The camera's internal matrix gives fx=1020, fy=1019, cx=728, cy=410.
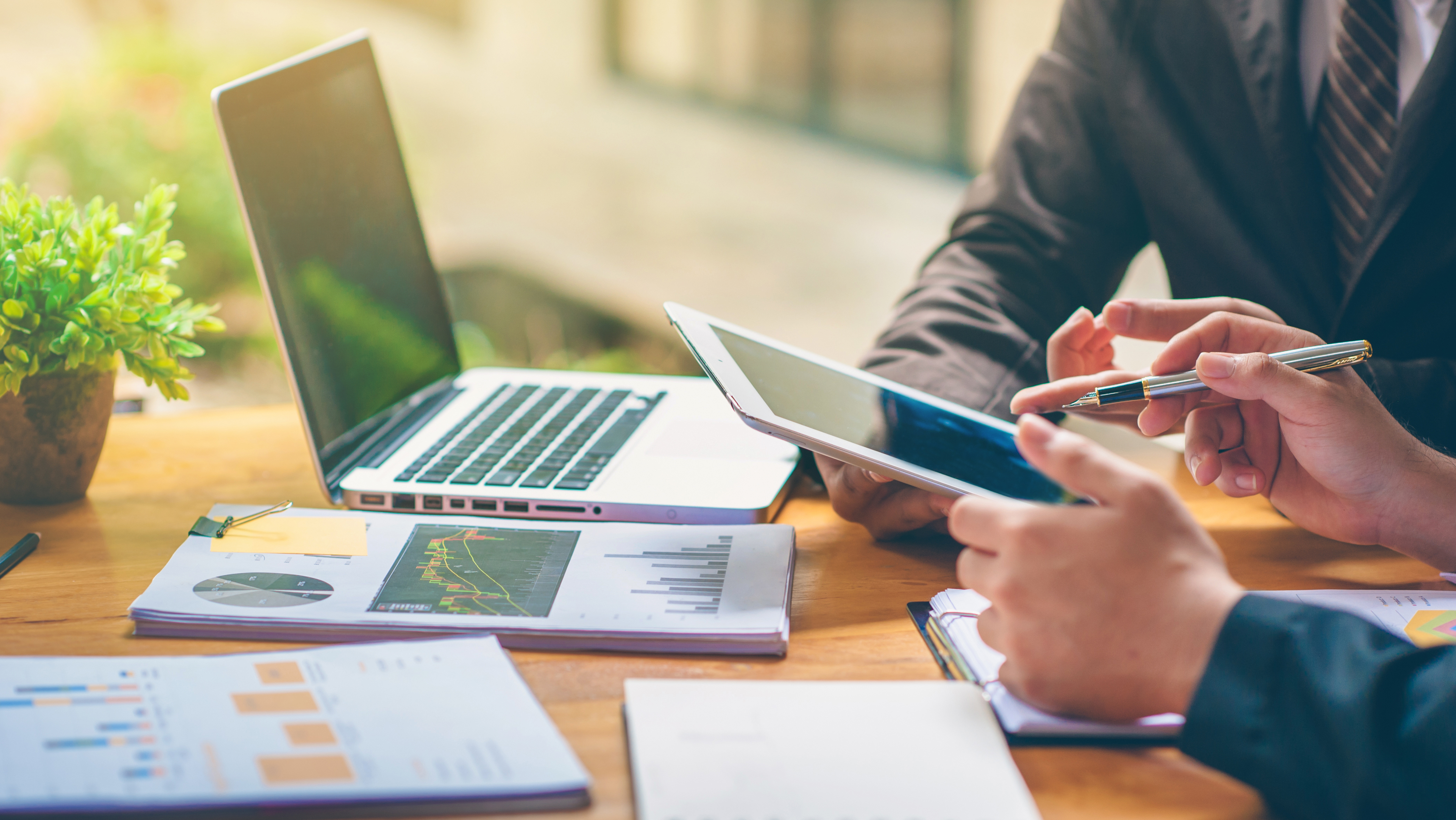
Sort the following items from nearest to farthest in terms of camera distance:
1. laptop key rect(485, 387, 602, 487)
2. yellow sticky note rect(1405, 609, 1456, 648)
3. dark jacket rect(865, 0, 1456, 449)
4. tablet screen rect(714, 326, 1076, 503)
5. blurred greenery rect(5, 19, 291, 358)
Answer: yellow sticky note rect(1405, 609, 1456, 648) → tablet screen rect(714, 326, 1076, 503) → laptop key rect(485, 387, 602, 487) → dark jacket rect(865, 0, 1456, 449) → blurred greenery rect(5, 19, 291, 358)

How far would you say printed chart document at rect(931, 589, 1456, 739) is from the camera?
24.3 inches

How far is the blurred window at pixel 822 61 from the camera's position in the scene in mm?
4113

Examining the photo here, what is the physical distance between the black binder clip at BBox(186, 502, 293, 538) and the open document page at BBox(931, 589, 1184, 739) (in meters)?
0.59

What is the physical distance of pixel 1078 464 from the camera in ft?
2.02

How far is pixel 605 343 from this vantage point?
178 inches

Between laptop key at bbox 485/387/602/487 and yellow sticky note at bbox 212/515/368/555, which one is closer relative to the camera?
yellow sticky note at bbox 212/515/368/555

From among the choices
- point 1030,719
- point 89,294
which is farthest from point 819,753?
point 89,294

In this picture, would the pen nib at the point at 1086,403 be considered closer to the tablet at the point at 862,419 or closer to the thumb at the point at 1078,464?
the tablet at the point at 862,419

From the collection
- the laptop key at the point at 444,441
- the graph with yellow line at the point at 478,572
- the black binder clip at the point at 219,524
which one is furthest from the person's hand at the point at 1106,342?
the black binder clip at the point at 219,524

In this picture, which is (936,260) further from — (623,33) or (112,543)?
(623,33)

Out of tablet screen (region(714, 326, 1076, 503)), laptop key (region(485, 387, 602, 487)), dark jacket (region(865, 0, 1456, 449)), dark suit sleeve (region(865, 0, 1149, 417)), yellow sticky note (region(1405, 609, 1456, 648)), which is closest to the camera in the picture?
yellow sticky note (region(1405, 609, 1456, 648))

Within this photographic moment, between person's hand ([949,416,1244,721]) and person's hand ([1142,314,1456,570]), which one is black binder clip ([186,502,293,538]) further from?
person's hand ([1142,314,1456,570])

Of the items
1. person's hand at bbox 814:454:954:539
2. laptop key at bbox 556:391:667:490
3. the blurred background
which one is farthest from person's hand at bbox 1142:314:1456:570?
the blurred background

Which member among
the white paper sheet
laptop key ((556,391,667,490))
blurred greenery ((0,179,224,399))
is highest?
blurred greenery ((0,179,224,399))
